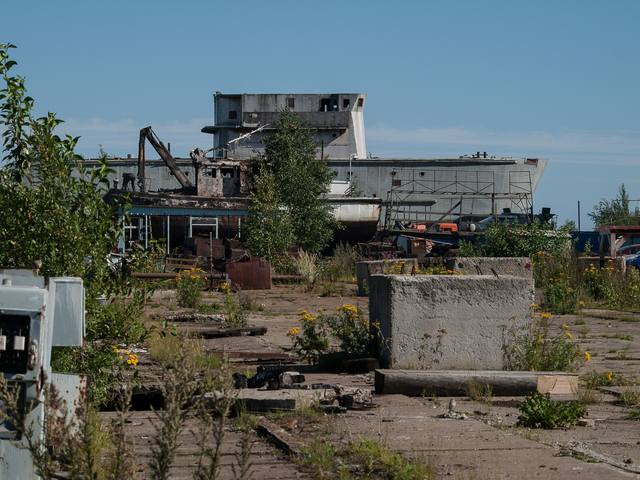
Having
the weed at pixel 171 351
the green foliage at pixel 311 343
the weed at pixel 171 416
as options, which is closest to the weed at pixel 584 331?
the green foliage at pixel 311 343

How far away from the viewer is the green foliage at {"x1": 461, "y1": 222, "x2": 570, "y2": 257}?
2867cm

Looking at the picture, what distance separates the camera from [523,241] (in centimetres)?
2889

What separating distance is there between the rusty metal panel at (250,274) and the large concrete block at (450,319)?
17439 mm

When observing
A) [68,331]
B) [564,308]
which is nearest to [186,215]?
[564,308]

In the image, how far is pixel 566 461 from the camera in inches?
262

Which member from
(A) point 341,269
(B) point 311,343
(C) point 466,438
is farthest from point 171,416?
(A) point 341,269

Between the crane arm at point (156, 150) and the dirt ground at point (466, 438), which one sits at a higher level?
the crane arm at point (156, 150)

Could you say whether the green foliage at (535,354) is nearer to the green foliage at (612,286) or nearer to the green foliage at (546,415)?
the green foliage at (546,415)

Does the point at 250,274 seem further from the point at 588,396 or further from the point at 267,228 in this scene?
the point at 588,396

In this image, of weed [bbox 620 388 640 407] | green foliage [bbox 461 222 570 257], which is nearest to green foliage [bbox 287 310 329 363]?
weed [bbox 620 388 640 407]

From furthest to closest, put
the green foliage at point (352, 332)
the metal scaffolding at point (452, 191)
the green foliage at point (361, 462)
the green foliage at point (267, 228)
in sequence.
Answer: the metal scaffolding at point (452, 191)
the green foliage at point (267, 228)
the green foliage at point (352, 332)
the green foliage at point (361, 462)

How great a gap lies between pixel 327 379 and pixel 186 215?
38.6 metres

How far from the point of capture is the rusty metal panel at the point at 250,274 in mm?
28531

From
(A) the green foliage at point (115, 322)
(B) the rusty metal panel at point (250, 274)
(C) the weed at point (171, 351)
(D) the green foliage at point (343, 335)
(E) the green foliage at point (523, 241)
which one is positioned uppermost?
(E) the green foliage at point (523, 241)
